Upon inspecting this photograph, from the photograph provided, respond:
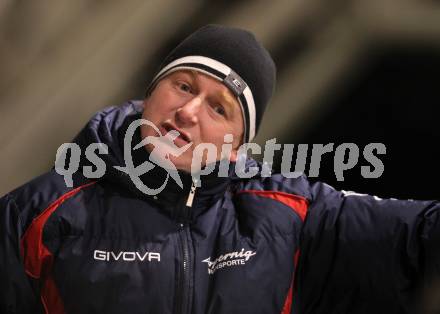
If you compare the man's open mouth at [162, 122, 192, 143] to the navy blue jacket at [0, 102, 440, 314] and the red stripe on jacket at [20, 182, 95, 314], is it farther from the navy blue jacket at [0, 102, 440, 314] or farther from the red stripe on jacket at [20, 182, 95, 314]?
the red stripe on jacket at [20, 182, 95, 314]

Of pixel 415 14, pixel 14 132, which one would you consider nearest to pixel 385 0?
pixel 415 14

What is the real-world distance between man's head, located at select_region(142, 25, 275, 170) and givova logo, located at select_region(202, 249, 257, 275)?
122mm

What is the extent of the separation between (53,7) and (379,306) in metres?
0.71

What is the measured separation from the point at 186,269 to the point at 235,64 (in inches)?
10.8

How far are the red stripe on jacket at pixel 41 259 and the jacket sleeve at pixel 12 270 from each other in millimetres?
11

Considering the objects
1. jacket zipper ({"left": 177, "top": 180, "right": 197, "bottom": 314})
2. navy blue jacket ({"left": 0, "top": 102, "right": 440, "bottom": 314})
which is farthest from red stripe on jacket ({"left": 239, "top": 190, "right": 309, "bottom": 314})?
jacket zipper ({"left": 177, "top": 180, "right": 197, "bottom": 314})

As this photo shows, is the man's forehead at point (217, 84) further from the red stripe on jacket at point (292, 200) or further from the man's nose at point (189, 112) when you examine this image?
the red stripe on jacket at point (292, 200)

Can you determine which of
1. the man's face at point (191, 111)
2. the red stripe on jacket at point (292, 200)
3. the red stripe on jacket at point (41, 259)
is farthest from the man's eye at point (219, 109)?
the red stripe on jacket at point (41, 259)

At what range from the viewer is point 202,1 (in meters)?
1.14

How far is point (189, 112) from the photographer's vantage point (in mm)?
811

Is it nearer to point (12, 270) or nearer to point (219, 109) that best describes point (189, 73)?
point (219, 109)

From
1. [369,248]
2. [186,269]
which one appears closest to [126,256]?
[186,269]

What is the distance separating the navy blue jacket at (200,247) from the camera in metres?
0.79

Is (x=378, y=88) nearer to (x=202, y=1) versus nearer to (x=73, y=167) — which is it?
(x=202, y=1)
